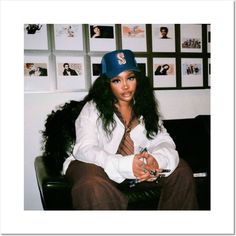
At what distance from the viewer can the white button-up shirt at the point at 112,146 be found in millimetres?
1128

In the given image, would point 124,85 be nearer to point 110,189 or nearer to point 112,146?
point 112,146

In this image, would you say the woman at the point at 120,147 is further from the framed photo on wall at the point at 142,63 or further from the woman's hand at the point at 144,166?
the framed photo on wall at the point at 142,63

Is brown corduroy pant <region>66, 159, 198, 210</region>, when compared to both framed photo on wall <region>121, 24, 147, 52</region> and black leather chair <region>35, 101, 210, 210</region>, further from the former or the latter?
framed photo on wall <region>121, 24, 147, 52</region>

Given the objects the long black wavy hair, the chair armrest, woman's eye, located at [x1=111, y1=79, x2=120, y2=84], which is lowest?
the chair armrest

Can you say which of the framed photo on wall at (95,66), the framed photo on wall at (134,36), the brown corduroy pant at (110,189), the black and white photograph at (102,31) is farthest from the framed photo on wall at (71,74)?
the brown corduroy pant at (110,189)

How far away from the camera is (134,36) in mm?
1748

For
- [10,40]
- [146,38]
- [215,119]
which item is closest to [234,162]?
[215,119]

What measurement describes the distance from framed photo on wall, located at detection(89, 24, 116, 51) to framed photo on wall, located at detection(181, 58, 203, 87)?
537 mm

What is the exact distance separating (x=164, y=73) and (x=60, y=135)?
88cm

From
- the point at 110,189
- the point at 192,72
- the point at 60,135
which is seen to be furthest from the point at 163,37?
the point at 110,189

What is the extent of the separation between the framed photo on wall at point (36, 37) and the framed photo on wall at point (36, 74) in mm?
66

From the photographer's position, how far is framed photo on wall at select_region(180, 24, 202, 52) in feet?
5.74

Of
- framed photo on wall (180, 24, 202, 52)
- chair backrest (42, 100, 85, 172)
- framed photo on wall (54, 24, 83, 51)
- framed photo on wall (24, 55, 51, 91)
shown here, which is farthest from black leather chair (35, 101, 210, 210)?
framed photo on wall (180, 24, 202, 52)
